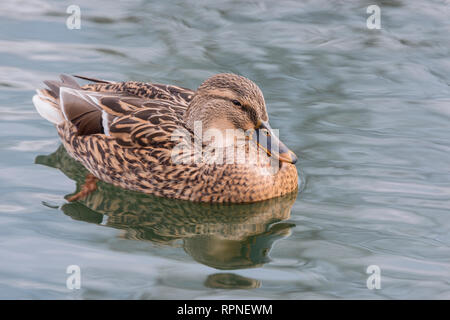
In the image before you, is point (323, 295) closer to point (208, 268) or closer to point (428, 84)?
point (208, 268)

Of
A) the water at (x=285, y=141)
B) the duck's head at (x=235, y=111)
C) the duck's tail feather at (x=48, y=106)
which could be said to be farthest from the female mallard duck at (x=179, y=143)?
the duck's tail feather at (x=48, y=106)

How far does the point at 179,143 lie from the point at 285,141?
4.83ft

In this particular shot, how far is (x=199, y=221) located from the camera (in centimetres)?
623

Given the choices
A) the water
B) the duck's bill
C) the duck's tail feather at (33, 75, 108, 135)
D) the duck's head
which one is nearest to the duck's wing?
the duck's tail feather at (33, 75, 108, 135)

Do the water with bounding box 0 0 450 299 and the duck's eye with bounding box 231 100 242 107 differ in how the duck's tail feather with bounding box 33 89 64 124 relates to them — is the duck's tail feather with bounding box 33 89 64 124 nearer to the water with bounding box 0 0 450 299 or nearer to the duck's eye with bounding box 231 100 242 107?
the water with bounding box 0 0 450 299

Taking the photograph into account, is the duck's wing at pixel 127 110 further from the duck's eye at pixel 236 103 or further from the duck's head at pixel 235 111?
the duck's eye at pixel 236 103

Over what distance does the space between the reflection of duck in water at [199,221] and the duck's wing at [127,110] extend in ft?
1.75

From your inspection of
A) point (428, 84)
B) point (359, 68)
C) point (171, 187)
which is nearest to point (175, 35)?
point (359, 68)

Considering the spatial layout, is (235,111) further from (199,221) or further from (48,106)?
(48,106)

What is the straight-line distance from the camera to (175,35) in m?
10.4

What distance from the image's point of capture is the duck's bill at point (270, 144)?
6.23 m

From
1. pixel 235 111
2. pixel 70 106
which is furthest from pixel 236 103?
pixel 70 106

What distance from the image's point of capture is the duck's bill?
623cm

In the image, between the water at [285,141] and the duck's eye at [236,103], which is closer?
the water at [285,141]
